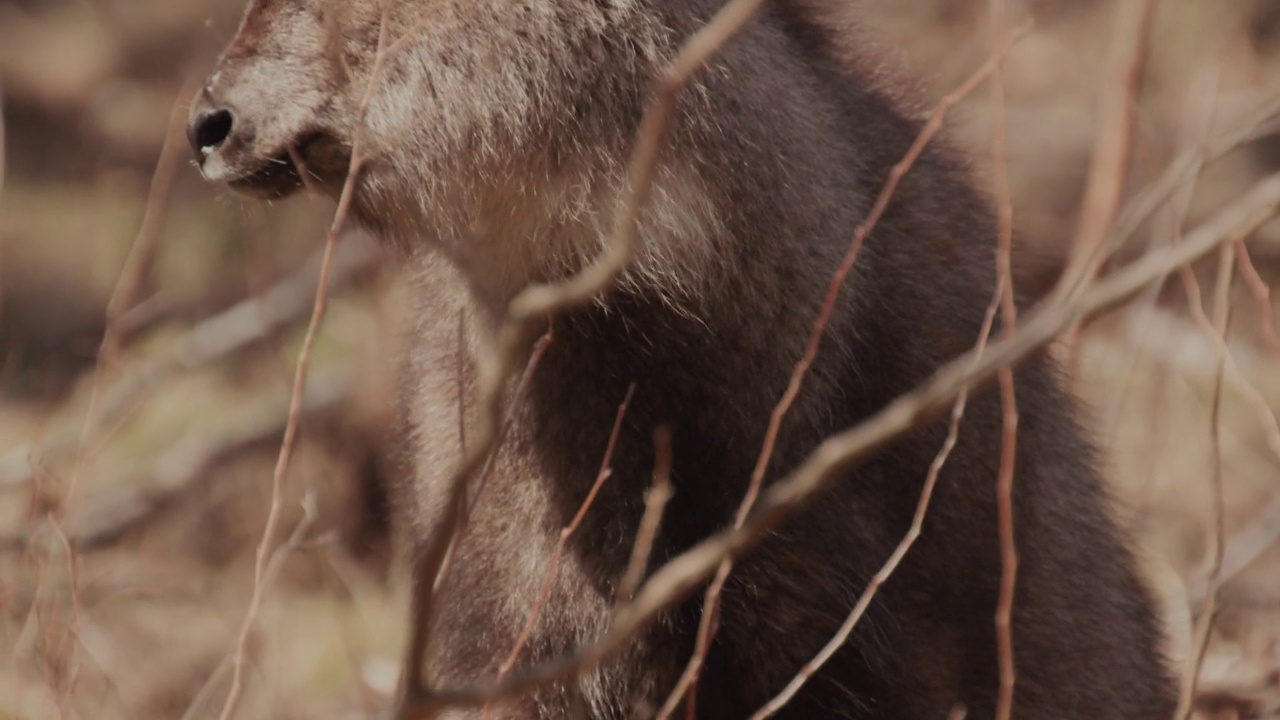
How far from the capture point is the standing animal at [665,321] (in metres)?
3.24

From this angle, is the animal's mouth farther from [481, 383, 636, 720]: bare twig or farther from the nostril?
[481, 383, 636, 720]: bare twig

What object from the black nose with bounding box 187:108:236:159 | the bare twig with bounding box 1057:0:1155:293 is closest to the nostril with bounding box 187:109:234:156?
the black nose with bounding box 187:108:236:159

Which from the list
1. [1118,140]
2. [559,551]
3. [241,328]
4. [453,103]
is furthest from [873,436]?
[241,328]

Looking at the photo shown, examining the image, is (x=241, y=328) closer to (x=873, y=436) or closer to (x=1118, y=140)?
(x=1118, y=140)

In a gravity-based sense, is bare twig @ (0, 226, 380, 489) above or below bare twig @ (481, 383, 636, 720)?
below

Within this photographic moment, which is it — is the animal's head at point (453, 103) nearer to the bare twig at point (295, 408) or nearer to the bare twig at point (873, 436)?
the bare twig at point (295, 408)

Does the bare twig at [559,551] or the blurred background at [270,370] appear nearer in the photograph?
the bare twig at [559,551]

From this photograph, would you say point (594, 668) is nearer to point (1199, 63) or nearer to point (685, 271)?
point (685, 271)

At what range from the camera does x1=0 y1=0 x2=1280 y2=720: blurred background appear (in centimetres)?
461

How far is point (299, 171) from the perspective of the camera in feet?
10.4

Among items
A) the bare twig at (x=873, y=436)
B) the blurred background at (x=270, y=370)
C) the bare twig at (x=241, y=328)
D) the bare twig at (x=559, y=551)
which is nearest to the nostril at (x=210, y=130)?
the blurred background at (x=270, y=370)

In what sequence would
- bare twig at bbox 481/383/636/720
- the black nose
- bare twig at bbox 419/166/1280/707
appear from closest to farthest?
bare twig at bbox 419/166/1280/707, bare twig at bbox 481/383/636/720, the black nose

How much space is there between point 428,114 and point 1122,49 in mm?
3155

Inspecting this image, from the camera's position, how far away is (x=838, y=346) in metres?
3.41
